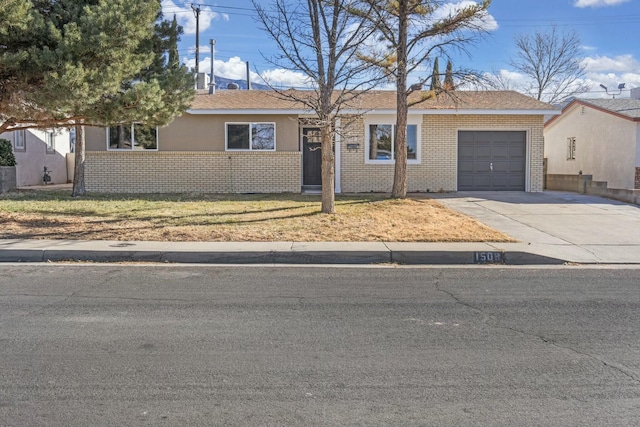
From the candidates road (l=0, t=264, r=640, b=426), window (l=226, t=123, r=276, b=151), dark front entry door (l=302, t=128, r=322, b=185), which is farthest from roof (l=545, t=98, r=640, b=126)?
road (l=0, t=264, r=640, b=426)

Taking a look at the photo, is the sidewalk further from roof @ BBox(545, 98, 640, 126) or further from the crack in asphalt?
roof @ BBox(545, 98, 640, 126)

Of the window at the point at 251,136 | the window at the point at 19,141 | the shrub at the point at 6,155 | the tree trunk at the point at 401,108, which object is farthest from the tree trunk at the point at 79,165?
the tree trunk at the point at 401,108

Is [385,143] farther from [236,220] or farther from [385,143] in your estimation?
[236,220]

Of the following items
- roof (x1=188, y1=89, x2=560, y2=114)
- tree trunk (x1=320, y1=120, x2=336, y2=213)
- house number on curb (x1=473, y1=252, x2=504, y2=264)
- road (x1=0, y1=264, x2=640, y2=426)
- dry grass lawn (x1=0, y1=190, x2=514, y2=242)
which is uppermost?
roof (x1=188, y1=89, x2=560, y2=114)

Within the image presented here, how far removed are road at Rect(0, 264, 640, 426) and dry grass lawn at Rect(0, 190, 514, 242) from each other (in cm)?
296

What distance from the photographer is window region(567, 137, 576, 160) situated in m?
24.2

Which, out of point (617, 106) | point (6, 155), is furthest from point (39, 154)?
point (617, 106)

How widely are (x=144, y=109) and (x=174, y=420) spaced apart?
9.76 meters

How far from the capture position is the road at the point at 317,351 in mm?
3779

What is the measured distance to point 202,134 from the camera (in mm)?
20203

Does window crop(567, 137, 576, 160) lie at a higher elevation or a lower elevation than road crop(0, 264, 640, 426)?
higher

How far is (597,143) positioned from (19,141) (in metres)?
23.8

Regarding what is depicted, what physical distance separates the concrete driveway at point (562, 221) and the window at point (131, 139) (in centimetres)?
1051

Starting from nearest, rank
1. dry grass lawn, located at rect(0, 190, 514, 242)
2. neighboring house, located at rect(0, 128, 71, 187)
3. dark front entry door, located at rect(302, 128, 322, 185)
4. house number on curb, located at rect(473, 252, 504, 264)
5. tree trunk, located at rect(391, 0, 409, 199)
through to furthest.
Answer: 1. house number on curb, located at rect(473, 252, 504, 264)
2. dry grass lawn, located at rect(0, 190, 514, 242)
3. tree trunk, located at rect(391, 0, 409, 199)
4. dark front entry door, located at rect(302, 128, 322, 185)
5. neighboring house, located at rect(0, 128, 71, 187)
